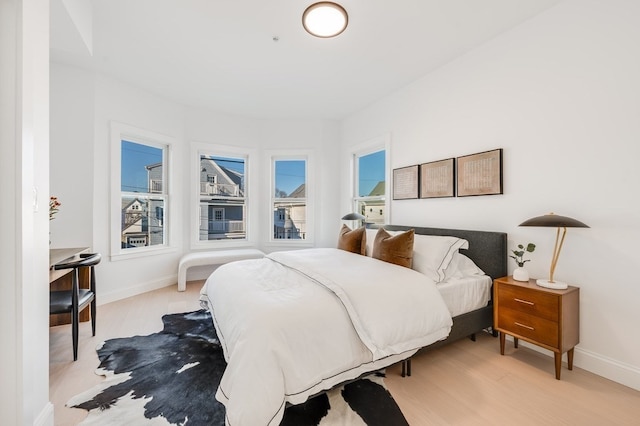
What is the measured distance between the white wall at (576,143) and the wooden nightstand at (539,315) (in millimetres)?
222

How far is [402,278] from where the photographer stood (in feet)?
6.75

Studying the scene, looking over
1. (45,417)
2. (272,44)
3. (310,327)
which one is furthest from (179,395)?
(272,44)

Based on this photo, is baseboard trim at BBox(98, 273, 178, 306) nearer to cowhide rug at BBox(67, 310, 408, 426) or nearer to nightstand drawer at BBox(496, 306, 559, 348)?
cowhide rug at BBox(67, 310, 408, 426)

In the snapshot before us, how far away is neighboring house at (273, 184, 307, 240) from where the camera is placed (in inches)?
203

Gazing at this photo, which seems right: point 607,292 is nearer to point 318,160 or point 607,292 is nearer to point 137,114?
point 318,160

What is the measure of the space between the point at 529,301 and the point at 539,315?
11 centimetres

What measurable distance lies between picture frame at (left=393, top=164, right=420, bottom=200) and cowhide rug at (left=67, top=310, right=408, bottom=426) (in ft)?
7.63

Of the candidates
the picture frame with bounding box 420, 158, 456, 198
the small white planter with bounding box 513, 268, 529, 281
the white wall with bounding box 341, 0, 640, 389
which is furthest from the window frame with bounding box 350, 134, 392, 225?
the small white planter with bounding box 513, 268, 529, 281

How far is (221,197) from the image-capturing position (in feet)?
16.1

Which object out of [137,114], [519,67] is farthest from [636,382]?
[137,114]

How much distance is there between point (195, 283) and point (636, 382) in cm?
499

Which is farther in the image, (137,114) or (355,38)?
(137,114)

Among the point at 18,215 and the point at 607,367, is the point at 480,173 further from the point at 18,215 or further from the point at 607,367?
the point at 18,215

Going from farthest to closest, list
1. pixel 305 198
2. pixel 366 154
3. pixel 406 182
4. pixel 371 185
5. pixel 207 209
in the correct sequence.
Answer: pixel 305 198 → pixel 207 209 → pixel 366 154 → pixel 371 185 → pixel 406 182
